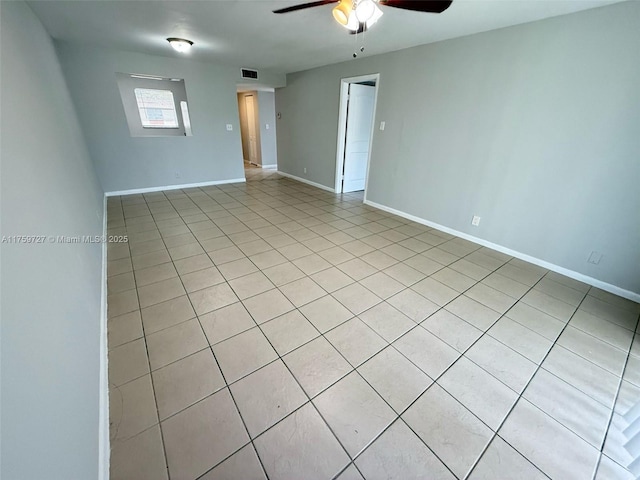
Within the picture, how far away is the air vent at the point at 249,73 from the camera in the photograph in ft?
17.2

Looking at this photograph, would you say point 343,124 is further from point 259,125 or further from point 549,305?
point 549,305

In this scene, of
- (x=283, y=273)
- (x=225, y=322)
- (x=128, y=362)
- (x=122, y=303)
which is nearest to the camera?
(x=128, y=362)

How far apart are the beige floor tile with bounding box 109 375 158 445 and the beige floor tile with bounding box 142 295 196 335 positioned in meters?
0.43

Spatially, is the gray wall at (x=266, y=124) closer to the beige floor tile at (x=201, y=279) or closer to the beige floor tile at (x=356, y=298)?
the beige floor tile at (x=201, y=279)

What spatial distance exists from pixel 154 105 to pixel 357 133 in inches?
149

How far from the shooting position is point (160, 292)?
86.7 inches

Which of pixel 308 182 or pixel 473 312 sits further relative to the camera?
pixel 308 182

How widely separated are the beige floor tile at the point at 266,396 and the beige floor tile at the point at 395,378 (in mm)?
432

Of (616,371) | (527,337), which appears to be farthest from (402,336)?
(616,371)

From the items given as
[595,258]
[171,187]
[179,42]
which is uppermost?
[179,42]

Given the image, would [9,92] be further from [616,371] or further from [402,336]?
[616,371]

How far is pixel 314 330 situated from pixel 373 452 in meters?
0.80

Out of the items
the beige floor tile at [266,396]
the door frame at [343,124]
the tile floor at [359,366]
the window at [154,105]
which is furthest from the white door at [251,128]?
the beige floor tile at [266,396]

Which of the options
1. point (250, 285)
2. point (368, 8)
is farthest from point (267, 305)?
point (368, 8)
